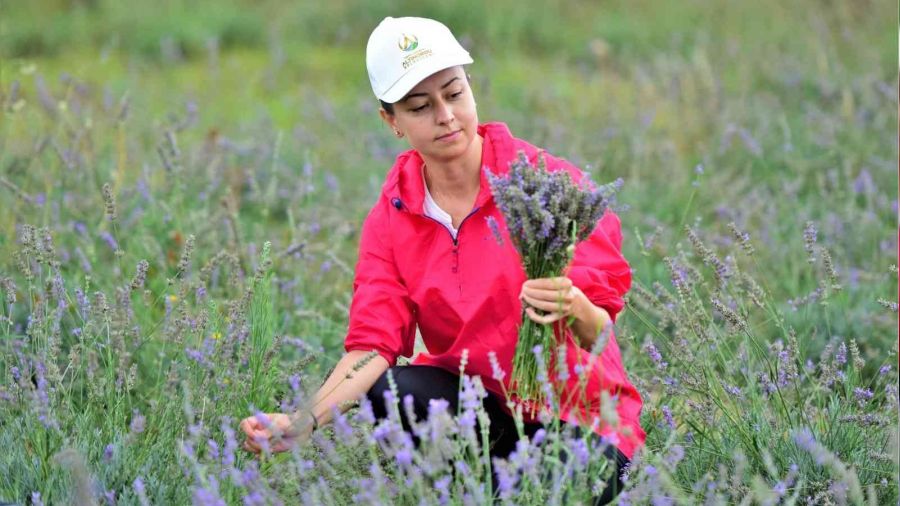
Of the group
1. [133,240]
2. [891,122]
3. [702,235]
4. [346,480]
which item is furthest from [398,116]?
[891,122]

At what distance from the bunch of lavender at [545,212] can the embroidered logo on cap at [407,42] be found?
1.29 feet

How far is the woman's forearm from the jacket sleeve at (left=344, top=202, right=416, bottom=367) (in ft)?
0.14

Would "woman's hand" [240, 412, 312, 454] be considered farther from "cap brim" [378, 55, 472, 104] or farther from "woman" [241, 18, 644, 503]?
"cap brim" [378, 55, 472, 104]

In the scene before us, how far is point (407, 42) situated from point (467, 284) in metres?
0.54

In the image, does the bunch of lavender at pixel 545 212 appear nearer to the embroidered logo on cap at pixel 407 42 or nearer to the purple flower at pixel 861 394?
the embroidered logo on cap at pixel 407 42

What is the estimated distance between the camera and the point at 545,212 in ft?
7.27

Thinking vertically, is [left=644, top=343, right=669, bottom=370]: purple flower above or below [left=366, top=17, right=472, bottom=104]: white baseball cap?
below

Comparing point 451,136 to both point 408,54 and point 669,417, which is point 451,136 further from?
point 669,417

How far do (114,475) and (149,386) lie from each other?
0.87m

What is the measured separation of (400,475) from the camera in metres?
2.07

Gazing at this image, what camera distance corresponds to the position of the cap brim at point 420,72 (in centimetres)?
252

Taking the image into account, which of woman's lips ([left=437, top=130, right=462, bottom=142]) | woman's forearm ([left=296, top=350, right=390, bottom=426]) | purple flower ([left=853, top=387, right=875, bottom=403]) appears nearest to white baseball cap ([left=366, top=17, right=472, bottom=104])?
woman's lips ([left=437, top=130, right=462, bottom=142])

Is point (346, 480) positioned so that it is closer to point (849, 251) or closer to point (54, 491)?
point (54, 491)

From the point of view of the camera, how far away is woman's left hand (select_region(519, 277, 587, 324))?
2281 mm
